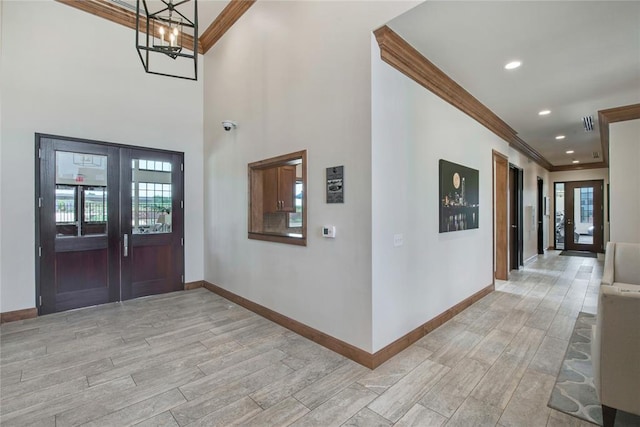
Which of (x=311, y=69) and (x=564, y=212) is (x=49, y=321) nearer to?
(x=311, y=69)

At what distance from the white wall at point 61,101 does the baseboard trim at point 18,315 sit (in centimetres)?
6

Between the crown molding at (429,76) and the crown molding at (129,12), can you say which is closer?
the crown molding at (429,76)

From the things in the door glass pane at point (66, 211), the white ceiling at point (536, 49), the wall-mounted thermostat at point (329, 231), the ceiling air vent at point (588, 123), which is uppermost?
the white ceiling at point (536, 49)

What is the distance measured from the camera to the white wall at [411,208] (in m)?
2.63

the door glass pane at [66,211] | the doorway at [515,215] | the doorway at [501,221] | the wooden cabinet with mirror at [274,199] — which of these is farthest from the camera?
the doorway at [515,215]

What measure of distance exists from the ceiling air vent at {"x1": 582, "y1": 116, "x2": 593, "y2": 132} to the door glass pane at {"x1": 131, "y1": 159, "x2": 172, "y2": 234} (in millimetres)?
7185

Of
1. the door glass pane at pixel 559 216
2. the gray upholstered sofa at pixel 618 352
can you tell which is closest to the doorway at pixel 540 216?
the door glass pane at pixel 559 216

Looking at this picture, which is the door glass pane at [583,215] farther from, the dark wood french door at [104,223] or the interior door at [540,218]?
the dark wood french door at [104,223]

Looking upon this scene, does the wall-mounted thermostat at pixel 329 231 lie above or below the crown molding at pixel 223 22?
below

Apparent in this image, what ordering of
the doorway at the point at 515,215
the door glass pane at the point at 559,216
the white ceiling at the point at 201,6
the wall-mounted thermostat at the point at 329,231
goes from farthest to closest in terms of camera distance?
the door glass pane at the point at 559,216 < the doorway at the point at 515,215 < the white ceiling at the point at 201,6 < the wall-mounted thermostat at the point at 329,231

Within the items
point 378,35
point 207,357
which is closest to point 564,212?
point 378,35

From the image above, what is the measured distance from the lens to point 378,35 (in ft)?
8.31

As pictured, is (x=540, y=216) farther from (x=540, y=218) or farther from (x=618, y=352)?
(x=618, y=352)

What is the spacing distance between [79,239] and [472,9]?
214 inches
